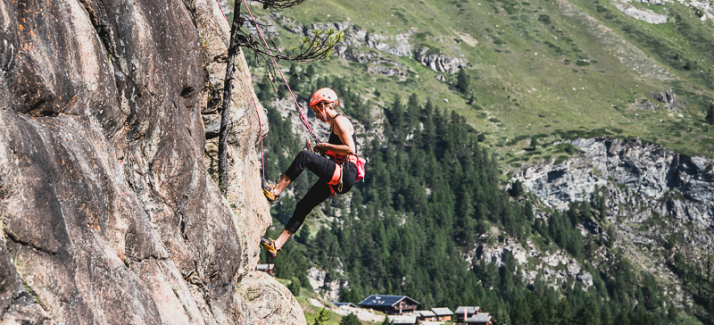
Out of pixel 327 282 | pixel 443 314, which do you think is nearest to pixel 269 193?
pixel 443 314

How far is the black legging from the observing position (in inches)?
537

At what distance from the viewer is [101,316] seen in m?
9.31

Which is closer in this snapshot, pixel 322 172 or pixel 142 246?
pixel 142 246

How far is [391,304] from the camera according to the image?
124 metres

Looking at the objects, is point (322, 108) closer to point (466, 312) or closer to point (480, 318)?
point (480, 318)

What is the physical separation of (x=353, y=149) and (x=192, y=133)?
3.67 metres

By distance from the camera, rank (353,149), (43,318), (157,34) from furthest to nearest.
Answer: (353,149) < (157,34) < (43,318)

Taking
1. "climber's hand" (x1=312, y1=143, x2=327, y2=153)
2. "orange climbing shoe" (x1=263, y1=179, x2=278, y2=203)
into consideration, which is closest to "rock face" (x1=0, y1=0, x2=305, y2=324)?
"orange climbing shoe" (x1=263, y1=179, x2=278, y2=203)

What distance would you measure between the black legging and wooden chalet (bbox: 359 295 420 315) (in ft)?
362

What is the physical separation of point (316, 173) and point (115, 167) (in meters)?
4.12

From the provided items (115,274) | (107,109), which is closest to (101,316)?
(115,274)

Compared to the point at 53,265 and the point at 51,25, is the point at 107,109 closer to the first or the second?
the point at 51,25

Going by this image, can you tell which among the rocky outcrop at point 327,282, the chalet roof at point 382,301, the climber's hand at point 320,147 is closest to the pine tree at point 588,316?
the chalet roof at point 382,301

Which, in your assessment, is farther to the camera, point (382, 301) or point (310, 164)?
point (382, 301)
